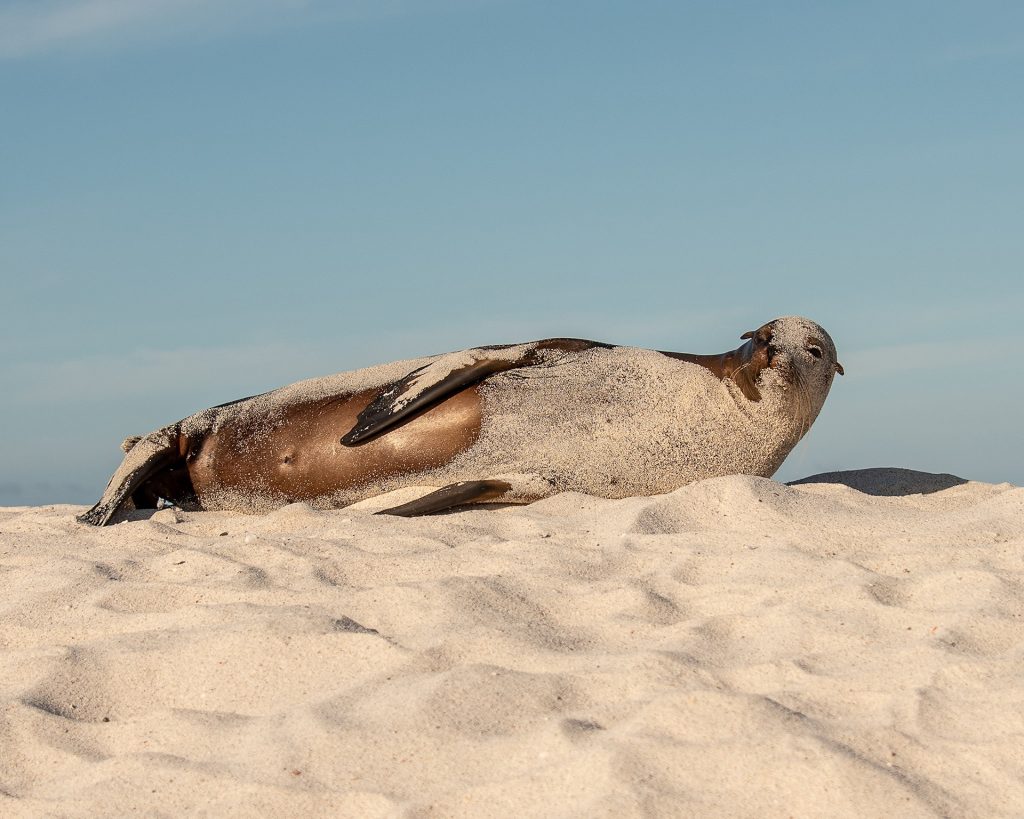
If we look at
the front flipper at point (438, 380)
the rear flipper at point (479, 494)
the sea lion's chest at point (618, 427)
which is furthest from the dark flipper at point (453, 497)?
the front flipper at point (438, 380)

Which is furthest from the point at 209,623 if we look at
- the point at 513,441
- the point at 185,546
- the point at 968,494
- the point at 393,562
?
the point at 968,494

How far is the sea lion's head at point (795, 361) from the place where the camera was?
7.21 m

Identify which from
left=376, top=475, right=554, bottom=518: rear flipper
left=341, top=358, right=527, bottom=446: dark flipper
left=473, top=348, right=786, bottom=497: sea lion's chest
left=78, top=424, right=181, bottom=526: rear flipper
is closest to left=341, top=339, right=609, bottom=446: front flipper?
left=341, top=358, right=527, bottom=446: dark flipper

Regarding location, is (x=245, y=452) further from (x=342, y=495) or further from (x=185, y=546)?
(x=185, y=546)

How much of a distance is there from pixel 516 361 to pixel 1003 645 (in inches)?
163

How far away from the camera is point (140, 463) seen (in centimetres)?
771

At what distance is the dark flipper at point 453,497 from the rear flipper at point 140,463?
75.0 inches

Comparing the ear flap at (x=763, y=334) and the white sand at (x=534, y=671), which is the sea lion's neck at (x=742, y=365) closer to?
the ear flap at (x=763, y=334)

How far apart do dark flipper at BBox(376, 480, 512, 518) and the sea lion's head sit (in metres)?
1.71

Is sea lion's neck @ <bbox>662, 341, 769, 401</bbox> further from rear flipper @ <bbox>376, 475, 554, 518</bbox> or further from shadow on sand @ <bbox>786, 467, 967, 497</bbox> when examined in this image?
rear flipper @ <bbox>376, 475, 554, 518</bbox>

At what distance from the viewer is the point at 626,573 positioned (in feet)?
15.2

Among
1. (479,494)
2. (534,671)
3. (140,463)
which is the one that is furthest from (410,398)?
(534,671)

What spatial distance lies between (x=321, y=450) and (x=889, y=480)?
139 inches

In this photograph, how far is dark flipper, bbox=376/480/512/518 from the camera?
634cm
